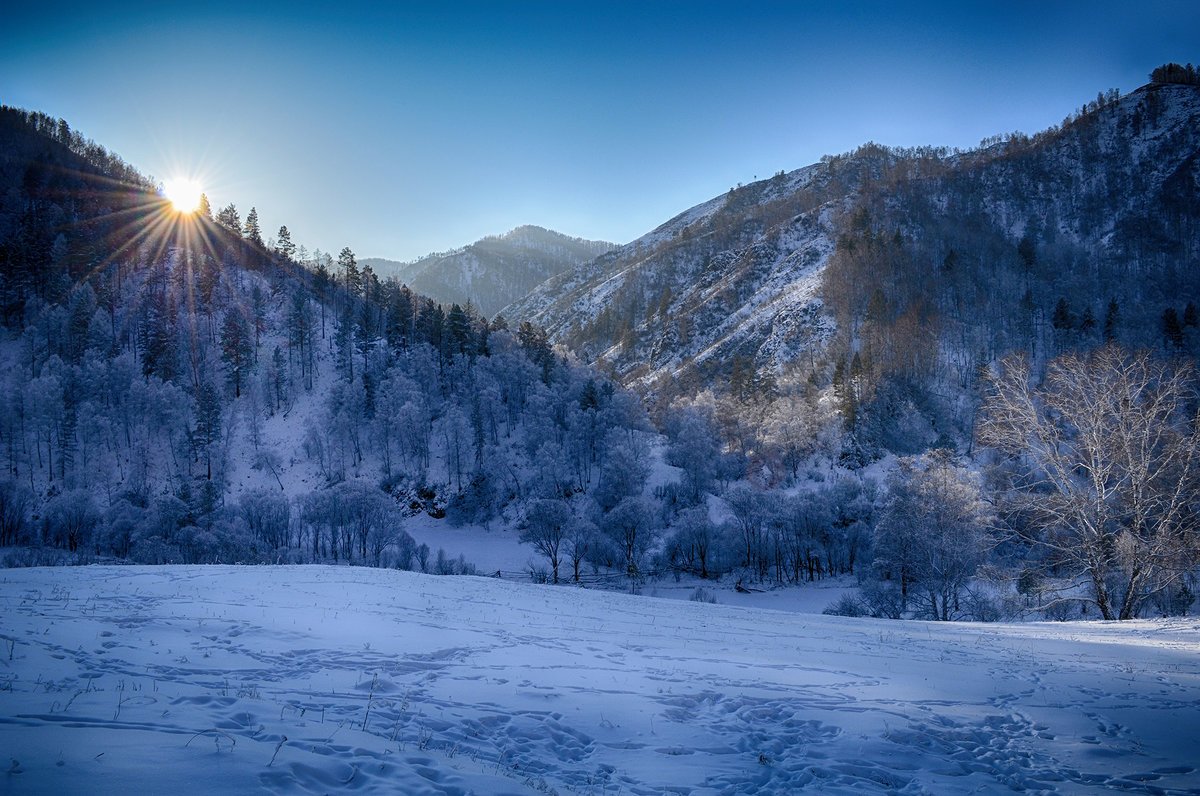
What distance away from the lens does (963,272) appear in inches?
5408

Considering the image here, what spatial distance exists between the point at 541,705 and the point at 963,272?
162m

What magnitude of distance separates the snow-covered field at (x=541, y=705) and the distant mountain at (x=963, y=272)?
306 feet

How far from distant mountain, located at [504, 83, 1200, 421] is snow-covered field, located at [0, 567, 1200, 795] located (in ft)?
306

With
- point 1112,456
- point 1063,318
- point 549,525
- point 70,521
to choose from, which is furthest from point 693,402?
point 70,521

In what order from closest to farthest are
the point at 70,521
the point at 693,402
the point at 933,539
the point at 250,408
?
the point at 933,539 → the point at 70,521 → the point at 250,408 → the point at 693,402

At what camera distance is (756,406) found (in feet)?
335

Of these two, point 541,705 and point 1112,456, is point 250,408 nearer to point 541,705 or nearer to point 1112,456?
point 541,705

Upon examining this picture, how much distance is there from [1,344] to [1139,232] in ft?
849

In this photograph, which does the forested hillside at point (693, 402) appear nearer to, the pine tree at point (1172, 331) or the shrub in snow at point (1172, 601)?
the shrub in snow at point (1172, 601)

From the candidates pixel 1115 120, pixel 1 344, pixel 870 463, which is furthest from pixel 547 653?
pixel 1115 120

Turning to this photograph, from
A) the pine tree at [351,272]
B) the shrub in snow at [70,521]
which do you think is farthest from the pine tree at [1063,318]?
the shrub in snow at [70,521]

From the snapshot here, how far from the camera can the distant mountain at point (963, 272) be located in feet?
373

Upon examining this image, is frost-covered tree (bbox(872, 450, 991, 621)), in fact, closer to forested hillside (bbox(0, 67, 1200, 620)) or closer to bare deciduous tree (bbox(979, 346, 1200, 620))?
forested hillside (bbox(0, 67, 1200, 620))

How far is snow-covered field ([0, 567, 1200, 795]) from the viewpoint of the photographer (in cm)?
627
